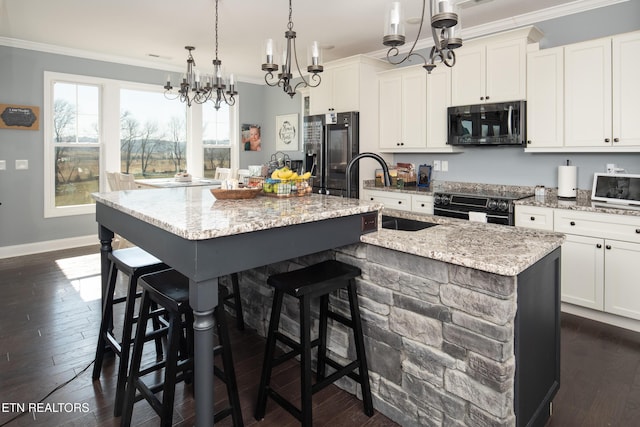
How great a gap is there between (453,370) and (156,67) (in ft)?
20.3

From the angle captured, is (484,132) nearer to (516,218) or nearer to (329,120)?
(516,218)

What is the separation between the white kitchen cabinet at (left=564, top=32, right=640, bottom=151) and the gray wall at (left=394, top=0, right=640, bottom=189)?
0.33 m

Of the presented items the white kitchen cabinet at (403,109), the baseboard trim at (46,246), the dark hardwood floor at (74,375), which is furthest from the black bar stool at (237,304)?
the baseboard trim at (46,246)

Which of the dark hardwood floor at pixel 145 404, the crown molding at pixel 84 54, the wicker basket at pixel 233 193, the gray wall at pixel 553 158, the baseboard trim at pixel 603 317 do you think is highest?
the crown molding at pixel 84 54

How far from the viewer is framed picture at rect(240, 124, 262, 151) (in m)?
7.25

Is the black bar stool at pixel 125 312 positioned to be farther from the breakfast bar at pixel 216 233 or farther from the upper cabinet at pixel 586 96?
the upper cabinet at pixel 586 96

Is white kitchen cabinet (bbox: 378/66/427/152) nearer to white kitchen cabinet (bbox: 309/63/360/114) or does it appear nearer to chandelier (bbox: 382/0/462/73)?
white kitchen cabinet (bbox: 309/63/360/114)

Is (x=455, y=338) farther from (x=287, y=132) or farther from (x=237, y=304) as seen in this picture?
(x=287, y=132)

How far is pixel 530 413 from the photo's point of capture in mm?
1672

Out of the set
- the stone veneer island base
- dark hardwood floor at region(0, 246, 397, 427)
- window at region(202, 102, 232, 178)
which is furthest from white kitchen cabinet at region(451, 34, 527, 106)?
window at region(202, 102, 232, 178)

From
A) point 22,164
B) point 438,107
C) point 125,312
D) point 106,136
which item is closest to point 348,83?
point 438,107

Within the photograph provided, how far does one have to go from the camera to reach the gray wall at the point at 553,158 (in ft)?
11.4

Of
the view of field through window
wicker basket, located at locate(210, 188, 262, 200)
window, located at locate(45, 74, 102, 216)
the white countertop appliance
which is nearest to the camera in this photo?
wicker basket, located at locate(210, 188, 262, 200)

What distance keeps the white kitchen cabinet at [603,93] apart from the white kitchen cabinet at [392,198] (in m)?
1.66
